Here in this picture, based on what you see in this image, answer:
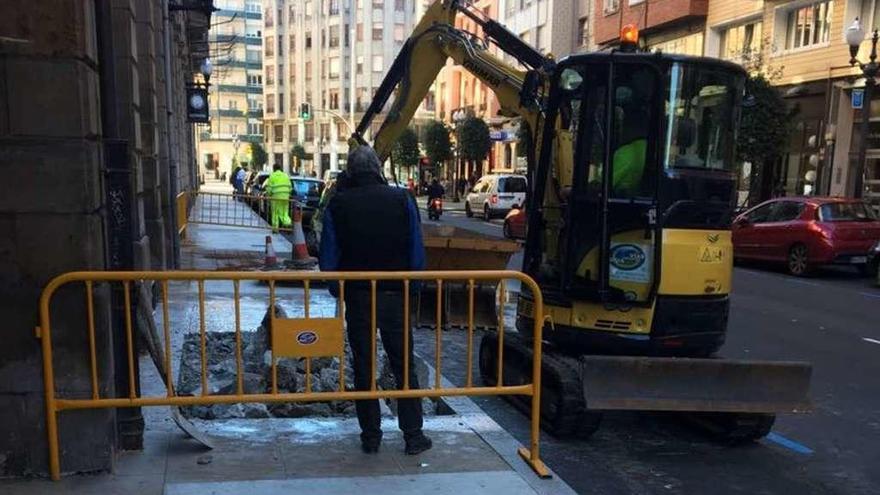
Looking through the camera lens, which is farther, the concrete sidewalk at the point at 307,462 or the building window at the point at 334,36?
the building window at the point at 334,36

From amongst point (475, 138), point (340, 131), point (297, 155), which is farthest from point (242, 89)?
point (475, 138)

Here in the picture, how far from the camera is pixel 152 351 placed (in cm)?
440

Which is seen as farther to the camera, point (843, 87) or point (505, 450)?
point (843, 87)

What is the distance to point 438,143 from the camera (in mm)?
→ 50312

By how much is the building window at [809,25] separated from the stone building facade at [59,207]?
23258mm

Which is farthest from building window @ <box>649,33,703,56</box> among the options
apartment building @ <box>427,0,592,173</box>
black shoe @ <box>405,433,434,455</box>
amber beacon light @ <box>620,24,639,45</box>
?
black shoe @ <box>405,433,434,455</box>

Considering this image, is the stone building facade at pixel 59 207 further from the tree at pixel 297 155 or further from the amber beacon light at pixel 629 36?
the tree at pixel 297 155

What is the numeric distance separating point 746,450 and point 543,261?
2.05 meters

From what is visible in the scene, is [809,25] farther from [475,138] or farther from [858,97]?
[475,138]

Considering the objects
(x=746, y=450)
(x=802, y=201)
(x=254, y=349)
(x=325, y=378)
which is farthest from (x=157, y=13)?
(x=802, y=201)

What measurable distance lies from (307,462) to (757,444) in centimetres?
333

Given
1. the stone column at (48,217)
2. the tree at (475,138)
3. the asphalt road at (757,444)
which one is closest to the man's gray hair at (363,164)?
the stone column at (48,217)

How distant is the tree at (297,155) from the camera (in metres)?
90.7

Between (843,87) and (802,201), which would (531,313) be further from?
(843,87)
